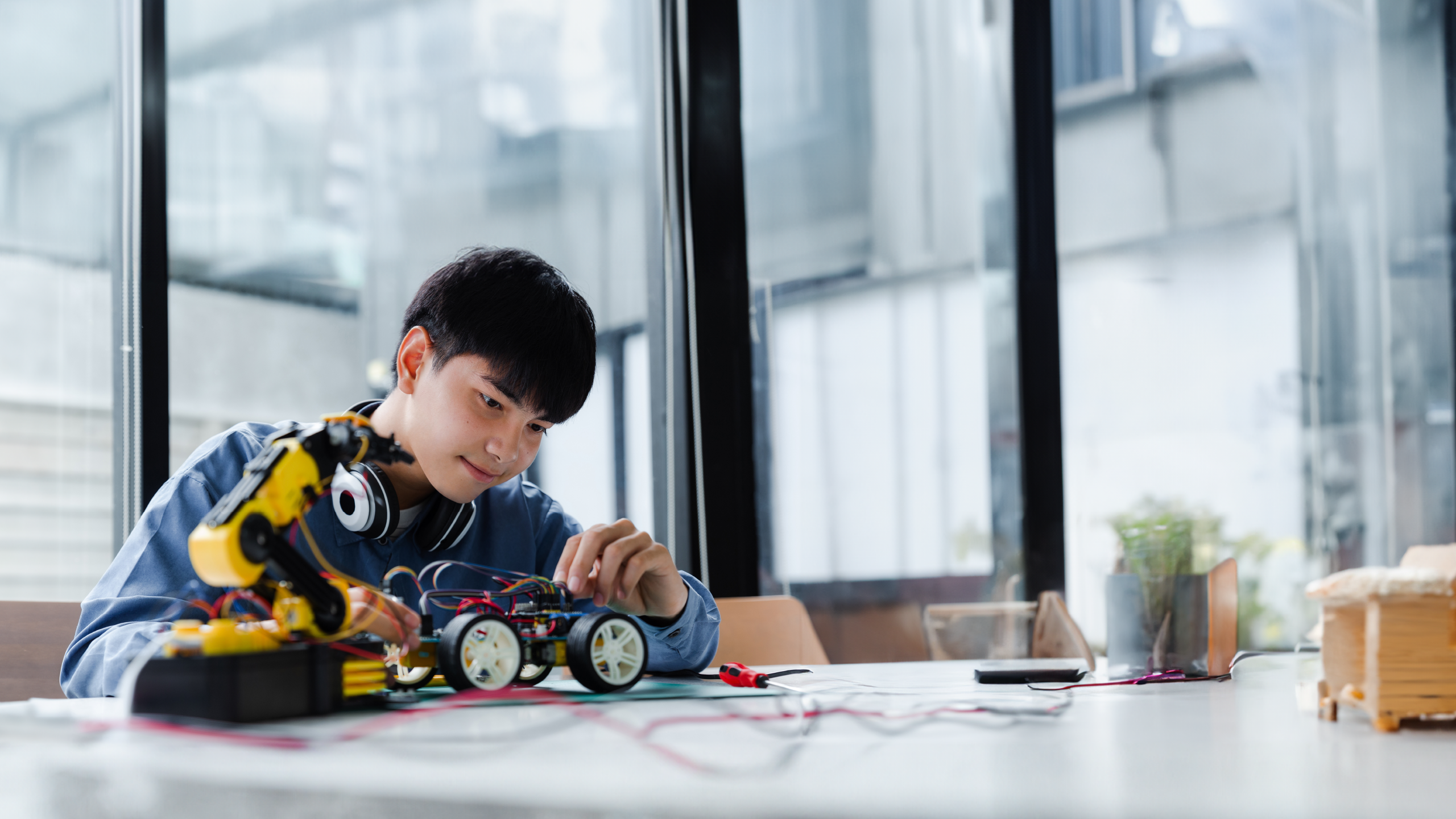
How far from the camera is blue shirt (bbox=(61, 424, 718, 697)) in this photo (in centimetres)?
98

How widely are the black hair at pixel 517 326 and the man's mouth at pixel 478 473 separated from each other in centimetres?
11

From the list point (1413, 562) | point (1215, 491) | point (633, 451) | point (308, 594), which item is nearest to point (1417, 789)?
point (1413, 562)

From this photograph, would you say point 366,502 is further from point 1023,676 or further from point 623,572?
point 1023,676

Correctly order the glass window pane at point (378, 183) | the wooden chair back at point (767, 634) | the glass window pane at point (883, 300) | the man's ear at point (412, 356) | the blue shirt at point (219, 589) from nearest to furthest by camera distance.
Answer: the blue shirt at point (219, 589)
the man's ear at point (412, 356)
the wooden chair back at point (767, 634)
the glass window pane at point (378, 183)
the glass window pane at point (883, 300)

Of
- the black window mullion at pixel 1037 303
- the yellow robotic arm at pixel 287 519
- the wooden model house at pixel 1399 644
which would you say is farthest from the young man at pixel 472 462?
the black window mullion at pixel 1037 303

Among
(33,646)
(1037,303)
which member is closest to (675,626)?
(33,646)

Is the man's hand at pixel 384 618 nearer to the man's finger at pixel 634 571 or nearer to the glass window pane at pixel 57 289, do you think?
the man's finger at pixel 634 571

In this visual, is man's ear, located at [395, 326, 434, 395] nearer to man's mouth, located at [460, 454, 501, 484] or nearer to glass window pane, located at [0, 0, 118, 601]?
man's mouth, located at [460, 454, 501, 484]

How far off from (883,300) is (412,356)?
1781 millimetres

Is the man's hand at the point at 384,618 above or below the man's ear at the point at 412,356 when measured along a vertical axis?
below

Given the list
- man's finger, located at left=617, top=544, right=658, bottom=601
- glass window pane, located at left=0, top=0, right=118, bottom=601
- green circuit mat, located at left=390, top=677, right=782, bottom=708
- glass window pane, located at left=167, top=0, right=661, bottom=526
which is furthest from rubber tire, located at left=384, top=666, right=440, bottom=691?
glass window pane, located at left=0, top=0, right=118, bottom=601

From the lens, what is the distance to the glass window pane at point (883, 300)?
276cm

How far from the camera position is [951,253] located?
2.94 meters

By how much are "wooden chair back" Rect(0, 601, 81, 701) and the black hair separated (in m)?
0.76
